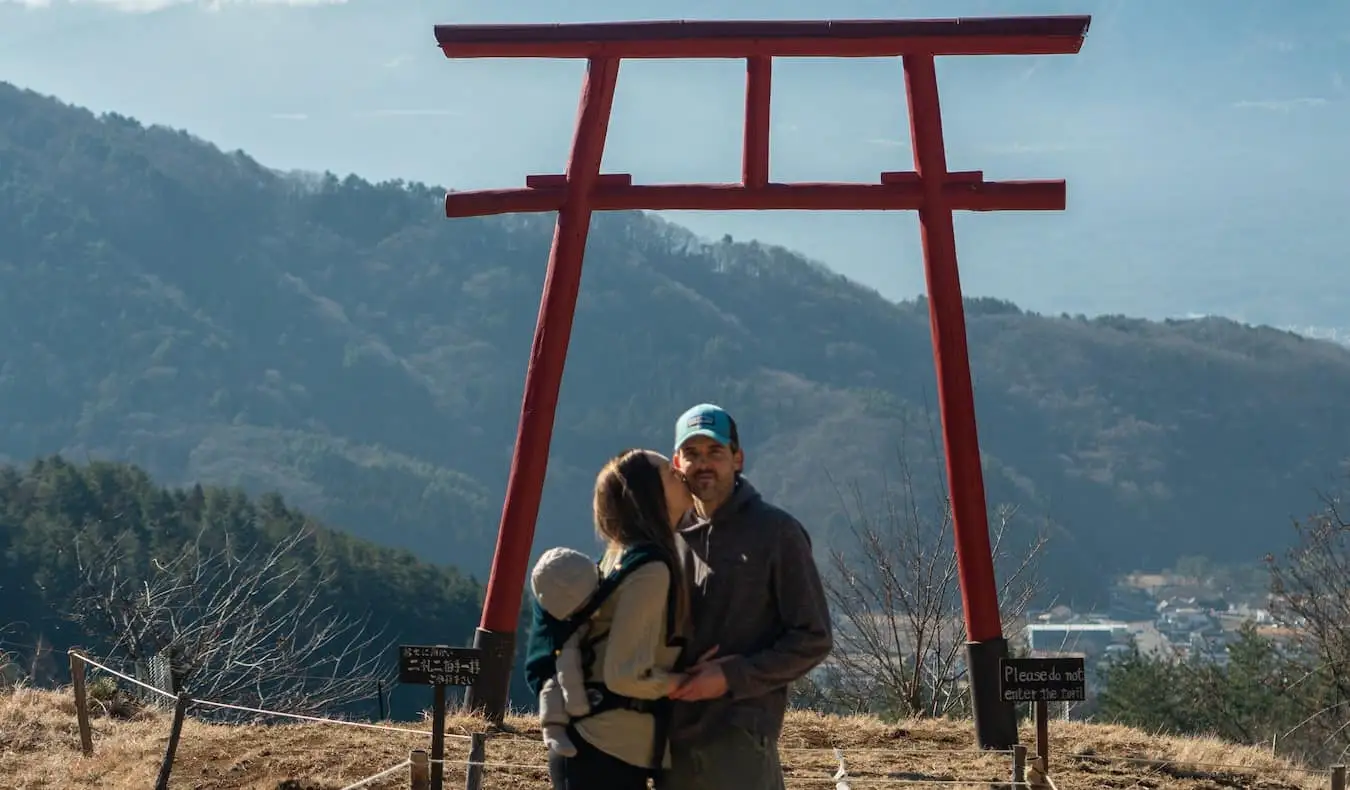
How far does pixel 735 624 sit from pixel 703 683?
18cm

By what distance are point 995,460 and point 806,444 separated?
1429 cm

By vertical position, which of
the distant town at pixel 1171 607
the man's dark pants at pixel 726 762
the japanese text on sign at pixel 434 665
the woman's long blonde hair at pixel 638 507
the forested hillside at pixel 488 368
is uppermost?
the forested hillside at pixel 488 368

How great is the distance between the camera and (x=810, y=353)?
502ft

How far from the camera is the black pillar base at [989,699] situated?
7.29 meters

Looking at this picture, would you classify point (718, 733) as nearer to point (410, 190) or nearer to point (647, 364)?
point (647, 364)

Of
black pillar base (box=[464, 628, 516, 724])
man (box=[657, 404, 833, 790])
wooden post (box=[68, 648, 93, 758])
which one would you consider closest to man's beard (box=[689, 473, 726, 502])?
man (box=[657, 404, 833, 790])

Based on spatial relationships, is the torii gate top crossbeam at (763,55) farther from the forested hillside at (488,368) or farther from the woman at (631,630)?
the forested hillside at (488,368)

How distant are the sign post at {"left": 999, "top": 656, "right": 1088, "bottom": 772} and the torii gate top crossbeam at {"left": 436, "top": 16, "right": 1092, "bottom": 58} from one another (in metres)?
3.16

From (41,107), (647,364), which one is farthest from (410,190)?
(647,364)

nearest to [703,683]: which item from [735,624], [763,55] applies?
[735,624]

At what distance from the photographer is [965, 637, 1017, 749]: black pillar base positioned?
7.29 meters

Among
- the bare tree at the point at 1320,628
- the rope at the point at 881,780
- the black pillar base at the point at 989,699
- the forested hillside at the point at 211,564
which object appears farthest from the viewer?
the forested hillside at the point at 211,564

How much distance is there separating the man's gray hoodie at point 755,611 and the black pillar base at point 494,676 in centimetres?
392

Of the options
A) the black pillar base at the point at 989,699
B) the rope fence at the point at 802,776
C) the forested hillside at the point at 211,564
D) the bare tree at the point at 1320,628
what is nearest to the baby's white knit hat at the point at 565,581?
the rope fence at the point at 802,776
